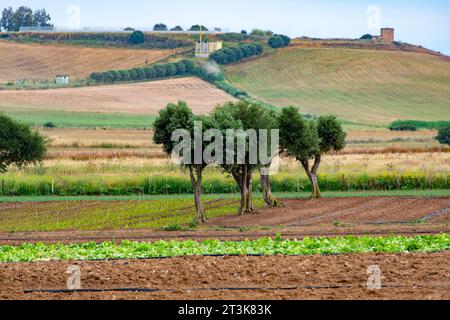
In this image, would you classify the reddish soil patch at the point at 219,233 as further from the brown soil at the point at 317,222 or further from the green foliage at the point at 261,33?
the green foliage at the point at 261,33

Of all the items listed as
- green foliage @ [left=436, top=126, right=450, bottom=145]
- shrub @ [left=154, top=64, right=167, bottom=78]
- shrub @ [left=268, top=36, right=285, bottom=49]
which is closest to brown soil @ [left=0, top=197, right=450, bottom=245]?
green foliage @ [left=436, top=126, right=450, bottom=145]

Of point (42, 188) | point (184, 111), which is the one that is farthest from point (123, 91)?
point (184, 111)

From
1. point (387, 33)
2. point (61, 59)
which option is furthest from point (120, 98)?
point (387, 33)

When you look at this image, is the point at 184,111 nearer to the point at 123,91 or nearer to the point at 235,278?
the point at 235,278

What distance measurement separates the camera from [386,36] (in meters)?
183

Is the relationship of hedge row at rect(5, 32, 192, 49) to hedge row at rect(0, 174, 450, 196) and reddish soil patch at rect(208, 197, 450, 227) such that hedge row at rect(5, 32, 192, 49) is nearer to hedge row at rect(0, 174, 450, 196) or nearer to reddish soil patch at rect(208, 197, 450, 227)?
hedge row at rect(0, 174, 450, 196)

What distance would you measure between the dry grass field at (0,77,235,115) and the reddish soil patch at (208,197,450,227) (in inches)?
Answer: 2558

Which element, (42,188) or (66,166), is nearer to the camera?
(42,188)

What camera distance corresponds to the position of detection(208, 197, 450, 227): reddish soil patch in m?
44.9

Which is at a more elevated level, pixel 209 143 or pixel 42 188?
pixel 209 143

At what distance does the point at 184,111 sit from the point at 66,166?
86.0 feet
